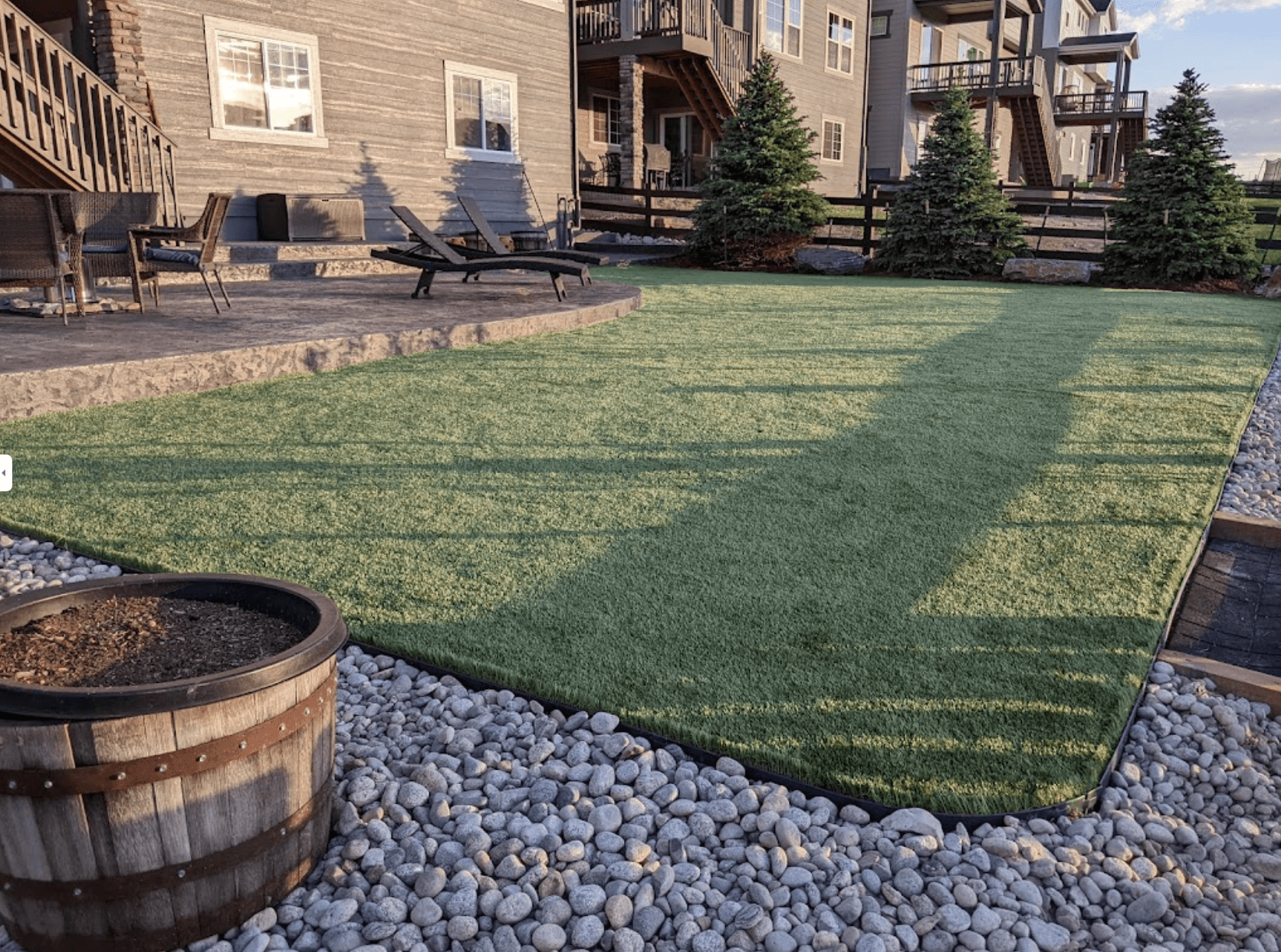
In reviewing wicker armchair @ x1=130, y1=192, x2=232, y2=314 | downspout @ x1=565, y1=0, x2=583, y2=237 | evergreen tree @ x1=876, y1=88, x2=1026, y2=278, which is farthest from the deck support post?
wicker armchair @ x1=130, y1=192, x2=232, y2=314

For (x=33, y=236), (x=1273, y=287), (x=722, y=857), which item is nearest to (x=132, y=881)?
(x=722, y=857)

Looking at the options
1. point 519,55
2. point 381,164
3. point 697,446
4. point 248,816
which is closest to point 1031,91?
point 519,55

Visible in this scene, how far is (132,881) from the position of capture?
1.65m

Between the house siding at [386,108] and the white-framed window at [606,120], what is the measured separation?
4171 mm

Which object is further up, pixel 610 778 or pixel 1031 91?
pixel 1031 91

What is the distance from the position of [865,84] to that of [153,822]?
2624cm

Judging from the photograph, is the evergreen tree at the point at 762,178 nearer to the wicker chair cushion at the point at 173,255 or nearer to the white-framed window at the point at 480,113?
the white-framed window at the point at 480,113

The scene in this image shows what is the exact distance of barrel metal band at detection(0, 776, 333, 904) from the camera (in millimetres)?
1637

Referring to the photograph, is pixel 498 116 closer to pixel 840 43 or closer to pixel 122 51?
pixel 122 51

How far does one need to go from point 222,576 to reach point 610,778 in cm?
97

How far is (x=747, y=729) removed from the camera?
2377mm

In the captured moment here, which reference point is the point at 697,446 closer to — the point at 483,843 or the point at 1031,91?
the point at 483,843

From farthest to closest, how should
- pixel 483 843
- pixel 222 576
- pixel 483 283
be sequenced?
1. pixel 483 283
2. pixel 222 576
3. pixel 483 843

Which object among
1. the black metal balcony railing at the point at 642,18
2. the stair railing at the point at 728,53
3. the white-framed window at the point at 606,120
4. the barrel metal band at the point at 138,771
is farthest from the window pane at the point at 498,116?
the barrel metal band at the point at 138,771
